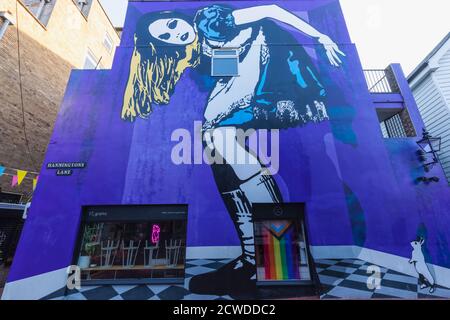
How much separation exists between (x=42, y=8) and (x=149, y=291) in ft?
48.4

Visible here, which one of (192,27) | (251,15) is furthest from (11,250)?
(251,15)

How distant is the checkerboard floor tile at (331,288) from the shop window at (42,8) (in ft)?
42.7

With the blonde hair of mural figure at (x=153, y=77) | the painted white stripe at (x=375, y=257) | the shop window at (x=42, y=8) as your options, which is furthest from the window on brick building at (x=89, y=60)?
the painted white stripe at (x=375, y=257)

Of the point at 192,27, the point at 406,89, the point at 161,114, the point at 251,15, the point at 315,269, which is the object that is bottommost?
the point at 315,269

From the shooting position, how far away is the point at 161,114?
6.91 metres

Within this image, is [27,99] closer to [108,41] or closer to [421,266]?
[108,41]

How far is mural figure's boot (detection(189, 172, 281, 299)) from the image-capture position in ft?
17.6

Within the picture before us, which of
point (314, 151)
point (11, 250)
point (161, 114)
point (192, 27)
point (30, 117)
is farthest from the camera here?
point (30, 117)

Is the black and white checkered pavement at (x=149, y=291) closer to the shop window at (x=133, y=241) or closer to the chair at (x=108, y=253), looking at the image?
the shop window at (x=133, y=241)

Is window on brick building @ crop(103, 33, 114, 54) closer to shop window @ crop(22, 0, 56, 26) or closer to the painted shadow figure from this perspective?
shop window @ crop(22, 0, 56, 26)

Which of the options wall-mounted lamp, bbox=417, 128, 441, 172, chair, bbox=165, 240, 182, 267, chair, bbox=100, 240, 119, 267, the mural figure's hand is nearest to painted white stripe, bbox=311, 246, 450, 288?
wall-mounted lamp, bbox=417, 128, 441, 172

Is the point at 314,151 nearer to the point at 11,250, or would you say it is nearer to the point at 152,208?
the point at 152,208

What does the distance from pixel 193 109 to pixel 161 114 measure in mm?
1037

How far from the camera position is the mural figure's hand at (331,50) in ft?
24.5
